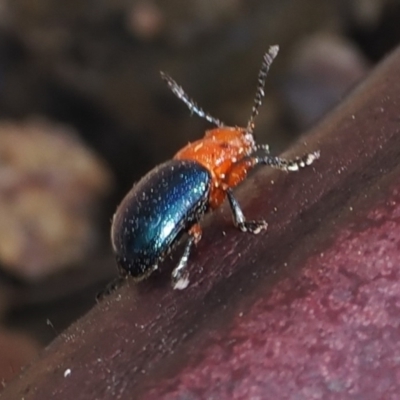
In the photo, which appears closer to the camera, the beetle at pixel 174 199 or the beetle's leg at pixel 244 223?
the beetle's leg at pixel 244 223

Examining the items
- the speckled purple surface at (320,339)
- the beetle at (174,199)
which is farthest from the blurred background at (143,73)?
the speckled purple surface at (320,339)

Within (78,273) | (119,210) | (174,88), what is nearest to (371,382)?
(119,210)

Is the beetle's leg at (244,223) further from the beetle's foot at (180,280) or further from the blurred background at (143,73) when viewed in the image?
the blurred background at (143,73)

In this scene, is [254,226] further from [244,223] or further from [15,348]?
[15,348]

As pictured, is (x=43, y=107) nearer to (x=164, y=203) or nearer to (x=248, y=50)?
(x=248, y=50)

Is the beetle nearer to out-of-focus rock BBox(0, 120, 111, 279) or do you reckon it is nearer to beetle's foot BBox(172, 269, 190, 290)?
beetle's foot BBox(172, 269, 190, 290)

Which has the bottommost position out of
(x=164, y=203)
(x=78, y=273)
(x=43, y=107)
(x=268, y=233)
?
(x=268, y=233)
